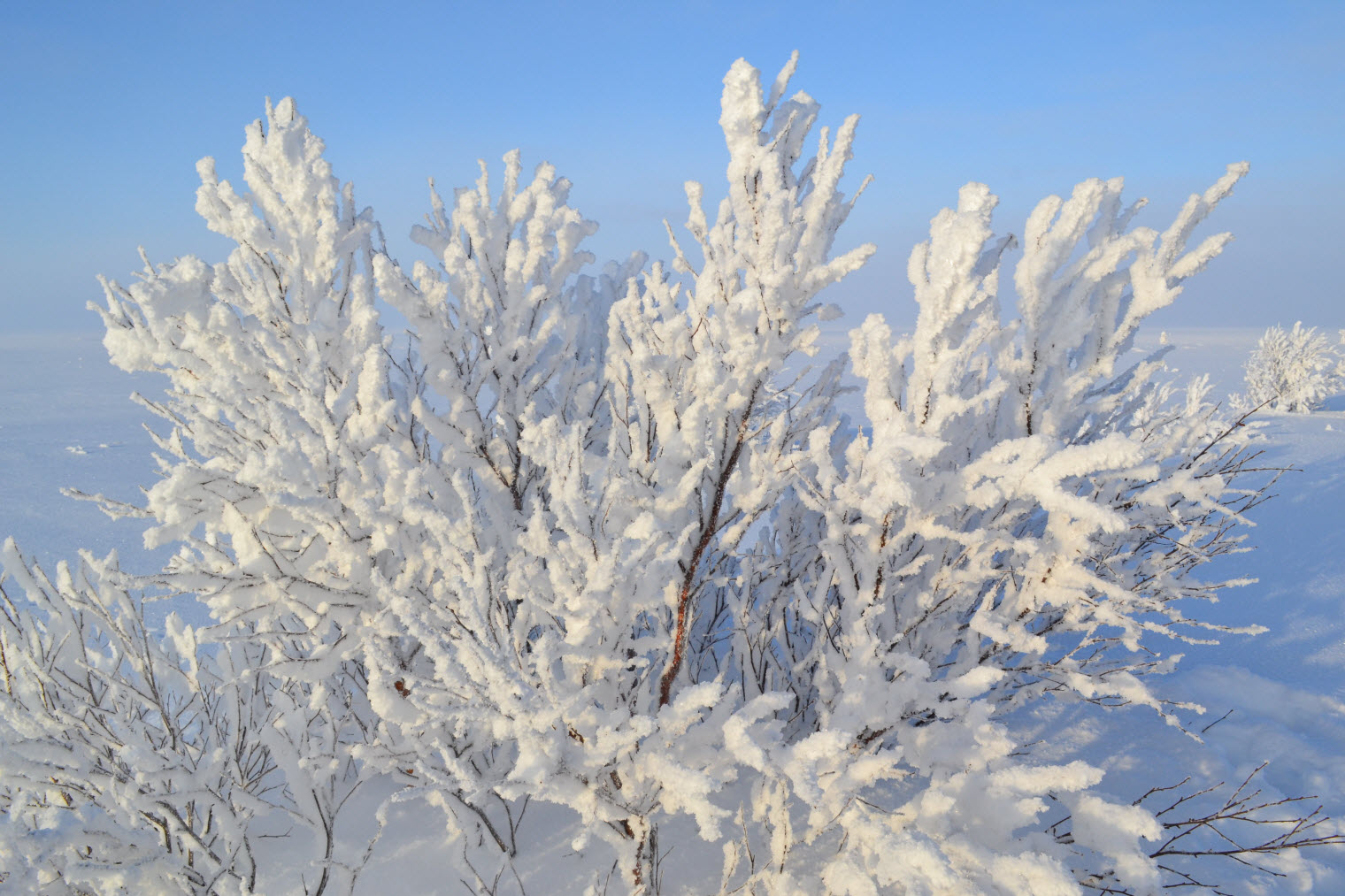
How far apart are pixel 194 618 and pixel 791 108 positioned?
263 inches

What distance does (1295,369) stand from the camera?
1440 centimetres

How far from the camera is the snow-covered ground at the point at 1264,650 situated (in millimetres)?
2770

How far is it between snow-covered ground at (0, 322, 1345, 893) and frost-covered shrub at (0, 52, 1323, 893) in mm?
542

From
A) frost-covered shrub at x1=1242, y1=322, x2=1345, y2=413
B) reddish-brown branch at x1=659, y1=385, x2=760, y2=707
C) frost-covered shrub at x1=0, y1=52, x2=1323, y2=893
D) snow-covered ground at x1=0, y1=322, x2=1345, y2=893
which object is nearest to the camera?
frost-covered shrub at x1=0, y1=52, x2=1323, y2=893

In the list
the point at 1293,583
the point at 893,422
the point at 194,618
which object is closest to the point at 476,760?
the point at 893,422

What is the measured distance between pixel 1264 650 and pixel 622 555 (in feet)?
15.9

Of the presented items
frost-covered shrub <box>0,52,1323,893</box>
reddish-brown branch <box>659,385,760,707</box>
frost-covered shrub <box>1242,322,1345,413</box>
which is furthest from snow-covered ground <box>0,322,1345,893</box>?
frost-covered shrub <box>1242,322,1345,413</box>

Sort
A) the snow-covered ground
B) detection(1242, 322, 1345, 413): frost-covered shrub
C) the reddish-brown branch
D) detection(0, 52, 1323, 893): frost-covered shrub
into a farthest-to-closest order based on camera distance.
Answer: detection(1242, 322, 1345, 413): frost-covered shrub → the snow-covered ground → the reddish-brown branch → detection(0, 52, 1323, 893): frost-covered shrub

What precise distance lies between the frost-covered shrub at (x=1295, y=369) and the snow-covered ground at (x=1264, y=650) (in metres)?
4.33

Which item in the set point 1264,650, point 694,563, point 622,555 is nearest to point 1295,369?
point 1264,650

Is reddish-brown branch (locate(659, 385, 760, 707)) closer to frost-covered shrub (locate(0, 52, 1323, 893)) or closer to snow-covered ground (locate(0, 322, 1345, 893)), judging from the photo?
frost-covered shrub (locate(0, 52, 1323, 893))

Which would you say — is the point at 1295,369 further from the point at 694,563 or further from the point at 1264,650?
the point at 694,563

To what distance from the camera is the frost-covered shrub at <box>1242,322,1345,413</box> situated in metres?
14.2

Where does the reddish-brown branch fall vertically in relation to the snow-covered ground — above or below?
above
